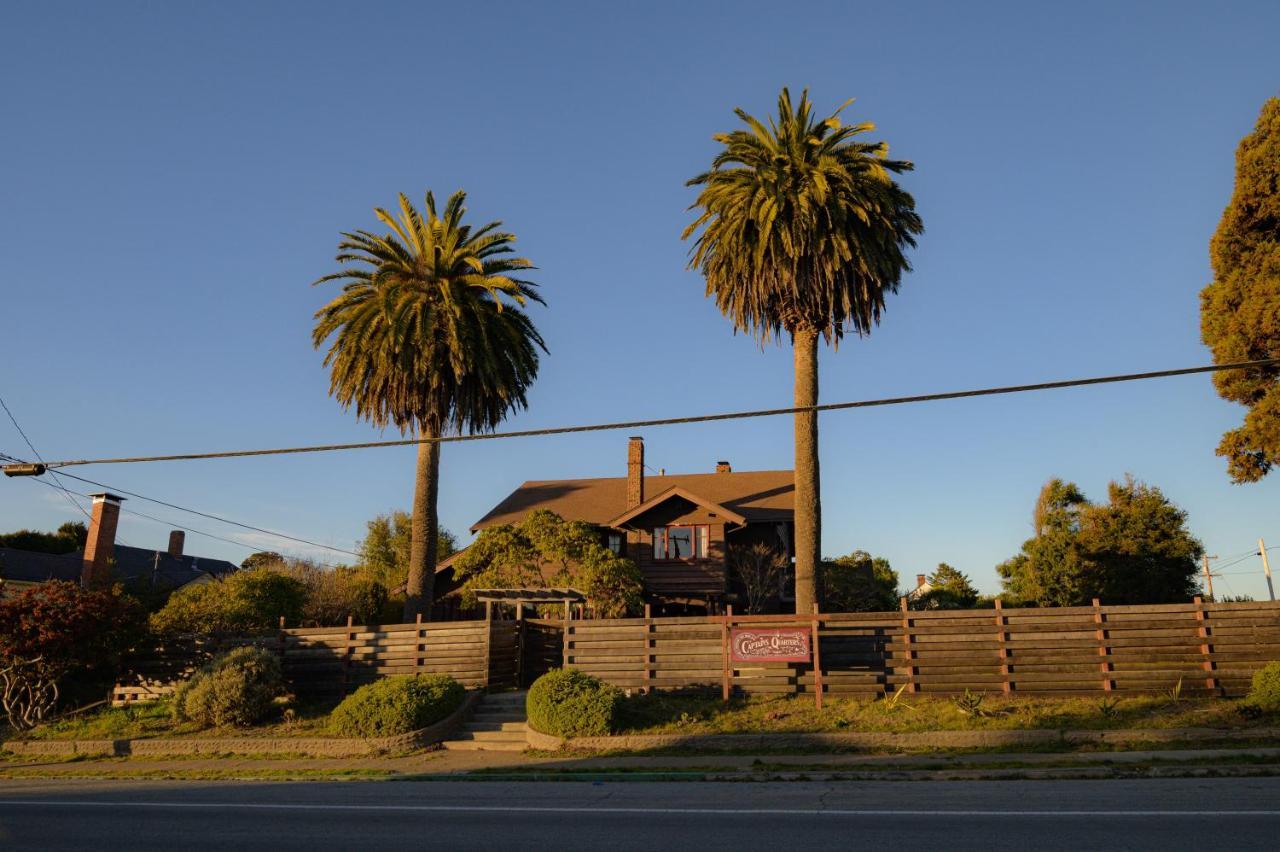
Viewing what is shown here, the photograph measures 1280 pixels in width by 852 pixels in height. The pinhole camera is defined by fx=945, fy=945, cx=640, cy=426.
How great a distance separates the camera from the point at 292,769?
60.6ft

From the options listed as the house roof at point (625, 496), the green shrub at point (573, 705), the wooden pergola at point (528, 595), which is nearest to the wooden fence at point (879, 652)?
the green shrub at point (573, 705)

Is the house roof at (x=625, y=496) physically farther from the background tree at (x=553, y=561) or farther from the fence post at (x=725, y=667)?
the fence post at (x=725, y=667)

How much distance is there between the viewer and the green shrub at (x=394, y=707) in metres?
20.5

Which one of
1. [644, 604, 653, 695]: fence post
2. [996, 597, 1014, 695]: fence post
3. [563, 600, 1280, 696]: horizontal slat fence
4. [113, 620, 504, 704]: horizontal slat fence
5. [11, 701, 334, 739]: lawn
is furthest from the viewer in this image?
[113, 620, 504, 704]: horizontal slat fence

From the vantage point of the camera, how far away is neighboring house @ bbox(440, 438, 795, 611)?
38219 mm

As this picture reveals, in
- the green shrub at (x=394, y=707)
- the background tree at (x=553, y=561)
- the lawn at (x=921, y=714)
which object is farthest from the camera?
the background tree at (x=553, y=561)

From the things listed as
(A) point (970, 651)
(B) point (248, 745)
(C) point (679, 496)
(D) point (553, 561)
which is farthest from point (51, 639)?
(C) point (679, 496)

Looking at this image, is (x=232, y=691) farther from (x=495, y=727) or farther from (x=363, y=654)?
(x=495, y=727)

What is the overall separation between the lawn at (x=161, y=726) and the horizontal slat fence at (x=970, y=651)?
6.40 m

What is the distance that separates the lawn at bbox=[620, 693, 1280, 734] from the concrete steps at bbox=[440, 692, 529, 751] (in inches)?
102

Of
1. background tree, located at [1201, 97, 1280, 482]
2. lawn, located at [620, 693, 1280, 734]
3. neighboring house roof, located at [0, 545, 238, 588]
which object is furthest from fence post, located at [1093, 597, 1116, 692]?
neighboring house roof, located at [0, 545, 238, 588]

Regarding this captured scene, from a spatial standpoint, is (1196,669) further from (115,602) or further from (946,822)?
(115,602)

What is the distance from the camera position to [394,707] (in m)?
20.5

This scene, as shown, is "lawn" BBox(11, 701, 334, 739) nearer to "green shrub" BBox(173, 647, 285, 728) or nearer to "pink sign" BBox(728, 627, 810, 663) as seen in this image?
"green shrub" BBox(173, 647, 285, 728)
